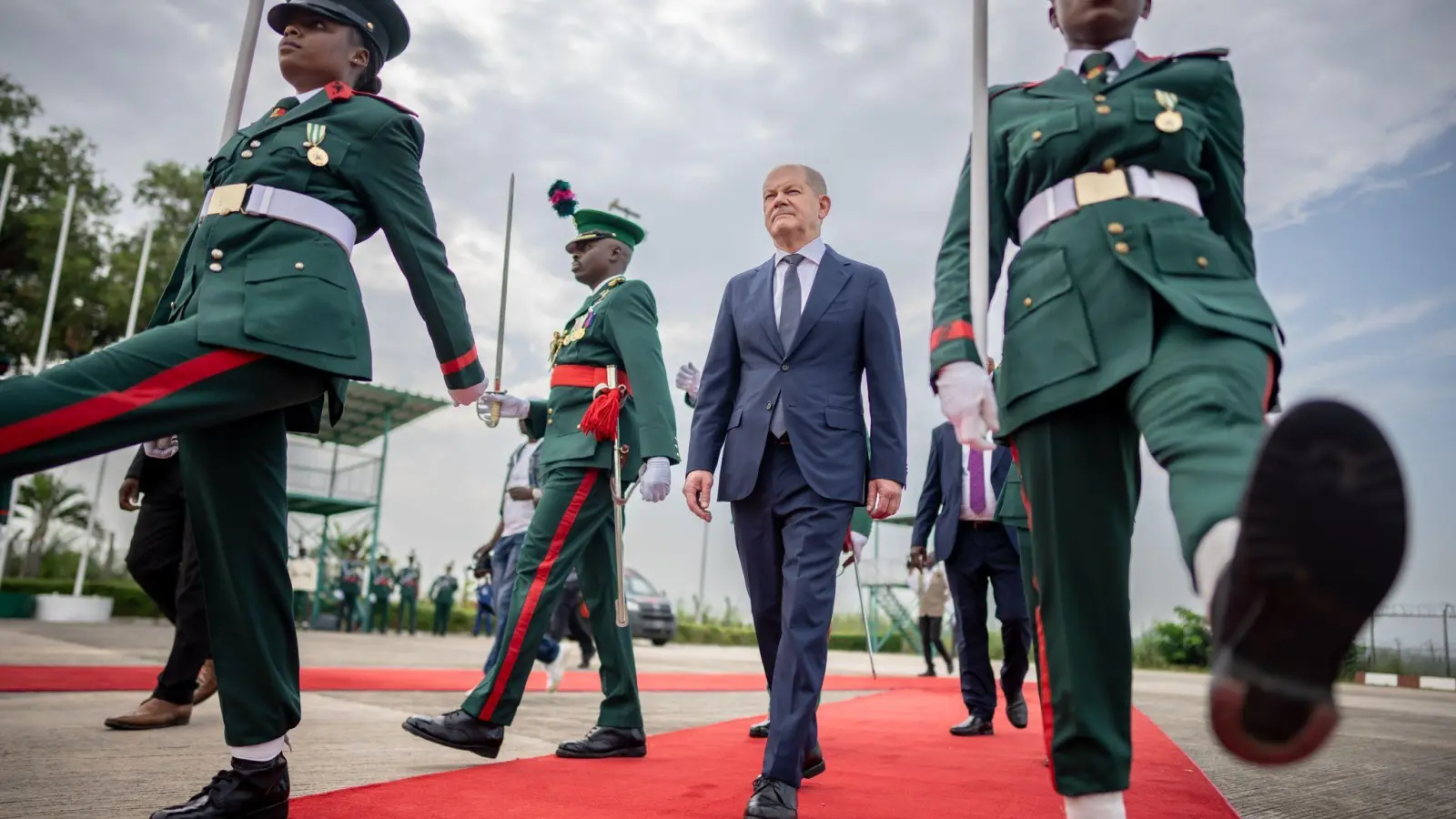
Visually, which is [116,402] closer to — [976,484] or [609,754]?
[609,754]

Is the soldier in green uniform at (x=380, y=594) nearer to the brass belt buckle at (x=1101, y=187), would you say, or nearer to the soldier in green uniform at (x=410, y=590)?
the soldier in green uniform at (x=410, y=590)

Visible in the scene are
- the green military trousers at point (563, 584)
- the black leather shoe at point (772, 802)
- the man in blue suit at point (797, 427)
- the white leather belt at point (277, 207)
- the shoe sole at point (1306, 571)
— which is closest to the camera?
the shoe sole at point (1306, 571)

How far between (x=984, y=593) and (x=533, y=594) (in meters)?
3.13

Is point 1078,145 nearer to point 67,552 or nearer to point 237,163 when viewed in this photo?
point 237,163

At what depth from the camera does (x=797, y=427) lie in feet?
10.6

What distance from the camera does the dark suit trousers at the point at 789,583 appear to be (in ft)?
9.34

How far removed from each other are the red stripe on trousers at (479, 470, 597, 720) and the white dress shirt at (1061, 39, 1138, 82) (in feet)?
7.70

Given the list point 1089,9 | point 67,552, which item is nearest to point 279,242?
point 1089,9

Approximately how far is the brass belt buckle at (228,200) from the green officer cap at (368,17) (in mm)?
584

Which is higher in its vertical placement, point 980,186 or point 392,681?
point 980,186

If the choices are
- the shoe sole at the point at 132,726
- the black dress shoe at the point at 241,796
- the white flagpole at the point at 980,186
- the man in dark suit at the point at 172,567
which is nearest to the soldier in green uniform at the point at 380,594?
the man in dark suit at the point at 172,567

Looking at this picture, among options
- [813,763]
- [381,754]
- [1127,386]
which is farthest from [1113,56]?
[381,754]

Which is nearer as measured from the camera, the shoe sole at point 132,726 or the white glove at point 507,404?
the shoe sole at point 132,726

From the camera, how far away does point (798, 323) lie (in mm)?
3398
